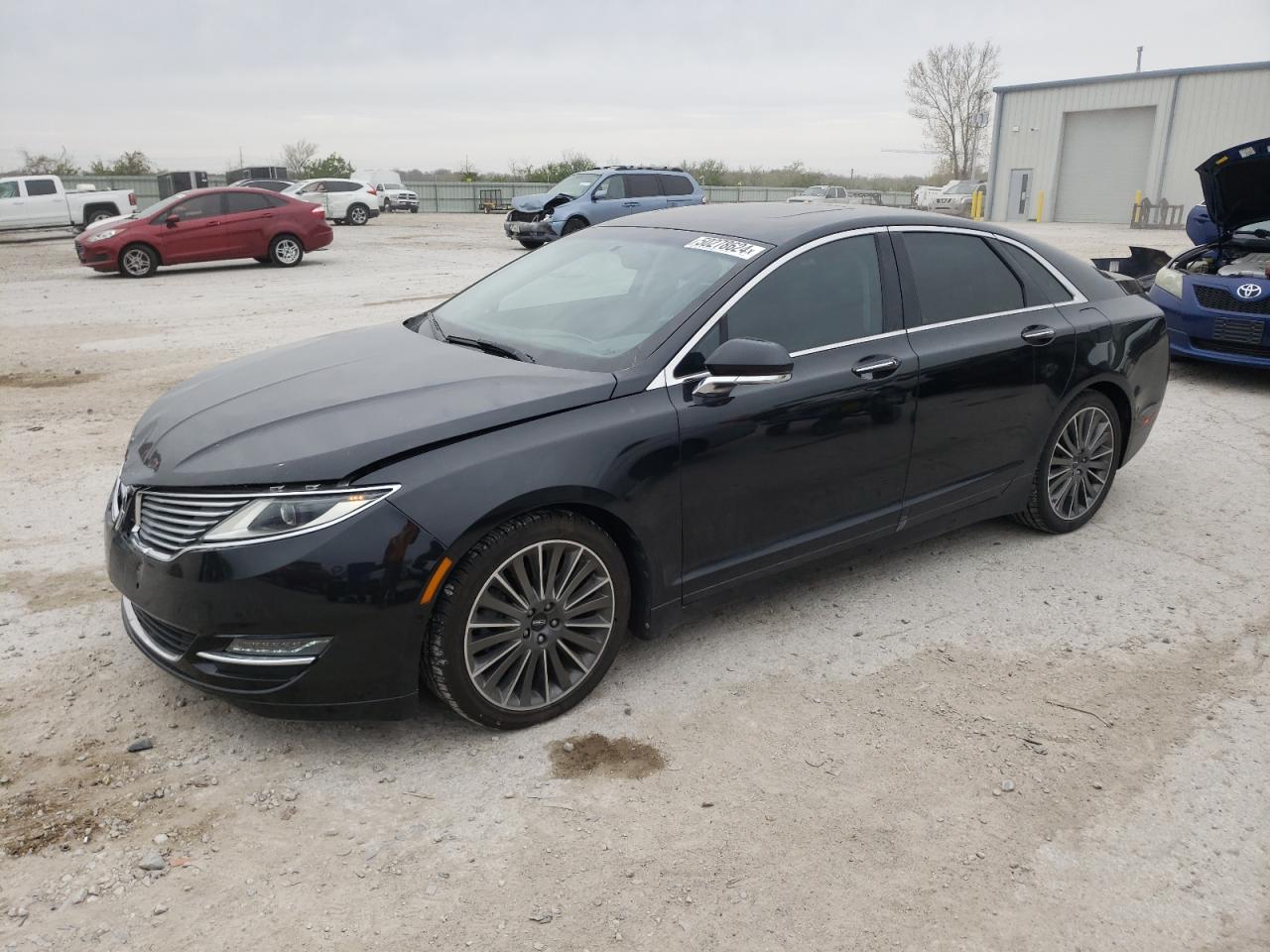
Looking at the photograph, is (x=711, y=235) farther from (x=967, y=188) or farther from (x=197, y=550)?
(x=967, y=188)

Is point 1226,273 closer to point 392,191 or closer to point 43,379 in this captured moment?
point 43,379

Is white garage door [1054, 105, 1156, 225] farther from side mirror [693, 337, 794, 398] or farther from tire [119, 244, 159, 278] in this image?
side mirror [693, 337, 794, 398]

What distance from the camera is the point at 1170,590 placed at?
4.53 meters

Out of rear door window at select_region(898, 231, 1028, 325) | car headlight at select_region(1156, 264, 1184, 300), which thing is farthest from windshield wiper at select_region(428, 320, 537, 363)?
car headlight at select_region(1156, 264, 1184, 300)

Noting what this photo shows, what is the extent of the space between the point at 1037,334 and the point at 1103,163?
117 feet

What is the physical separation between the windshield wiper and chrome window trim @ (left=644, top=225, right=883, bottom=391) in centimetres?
52

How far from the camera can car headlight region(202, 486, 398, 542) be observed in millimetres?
2959

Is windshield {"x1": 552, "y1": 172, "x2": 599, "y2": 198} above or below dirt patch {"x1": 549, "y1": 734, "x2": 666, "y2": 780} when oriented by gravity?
→ above

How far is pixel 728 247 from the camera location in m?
4.01

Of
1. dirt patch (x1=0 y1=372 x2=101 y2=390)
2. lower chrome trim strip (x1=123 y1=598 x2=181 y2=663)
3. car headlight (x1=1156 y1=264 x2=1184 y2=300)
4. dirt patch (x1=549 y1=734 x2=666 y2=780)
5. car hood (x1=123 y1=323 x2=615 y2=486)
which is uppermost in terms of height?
car hood (x1=123 y1=323 x2=615 y2=486)

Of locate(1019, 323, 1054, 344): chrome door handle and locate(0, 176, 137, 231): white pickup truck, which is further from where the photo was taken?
locate(0, 176, 137, 231): white pickup truck

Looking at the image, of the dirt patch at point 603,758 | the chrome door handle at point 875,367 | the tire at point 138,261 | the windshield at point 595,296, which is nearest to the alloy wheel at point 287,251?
the tire at point 138,261

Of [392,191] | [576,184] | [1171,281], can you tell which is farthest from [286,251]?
[392,191]

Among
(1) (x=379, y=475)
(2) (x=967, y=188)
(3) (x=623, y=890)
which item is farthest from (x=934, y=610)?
(2) (x=967, y=188)
